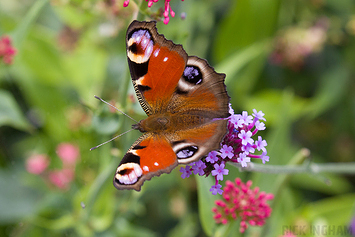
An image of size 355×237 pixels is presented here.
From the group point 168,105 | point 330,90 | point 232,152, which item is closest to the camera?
point 232,152

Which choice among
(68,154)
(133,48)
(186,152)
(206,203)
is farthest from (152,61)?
(68,154)

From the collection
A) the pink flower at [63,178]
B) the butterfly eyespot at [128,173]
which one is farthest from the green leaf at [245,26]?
the butterfly eyespot at [128,173]

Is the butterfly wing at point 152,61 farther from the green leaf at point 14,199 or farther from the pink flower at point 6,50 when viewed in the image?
the green leaf at point 14,199

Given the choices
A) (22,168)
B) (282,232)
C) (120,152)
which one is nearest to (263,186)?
(282,232)

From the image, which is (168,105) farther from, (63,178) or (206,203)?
(63,178)

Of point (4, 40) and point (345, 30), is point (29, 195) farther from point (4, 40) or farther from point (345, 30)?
point (345, 30)
